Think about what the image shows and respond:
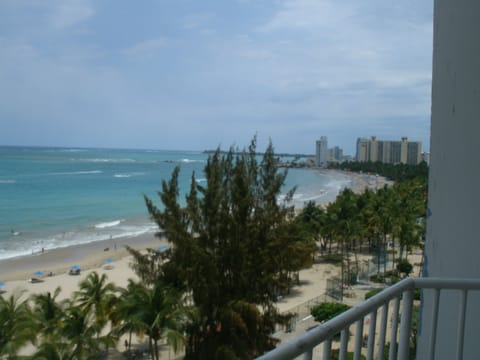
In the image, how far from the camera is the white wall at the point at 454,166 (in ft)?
7.04

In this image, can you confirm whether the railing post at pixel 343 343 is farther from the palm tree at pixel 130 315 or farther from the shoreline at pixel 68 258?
the shoreline at pixel 68 258

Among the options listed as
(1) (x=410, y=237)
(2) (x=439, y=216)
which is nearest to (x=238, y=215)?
(2) (x=439, y=216)

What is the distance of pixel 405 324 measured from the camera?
5.74ft

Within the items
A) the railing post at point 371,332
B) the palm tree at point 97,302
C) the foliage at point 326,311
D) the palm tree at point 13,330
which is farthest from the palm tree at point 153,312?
the railing post at point 371,332

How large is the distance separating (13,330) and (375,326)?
9934 mm

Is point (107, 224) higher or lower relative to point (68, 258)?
higher

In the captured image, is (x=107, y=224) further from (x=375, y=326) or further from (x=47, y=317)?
(x=375, y=326)

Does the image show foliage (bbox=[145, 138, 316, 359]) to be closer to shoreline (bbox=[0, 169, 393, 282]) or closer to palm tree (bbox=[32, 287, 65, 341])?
palm tree (bbox=[32, 287, 65, 341])

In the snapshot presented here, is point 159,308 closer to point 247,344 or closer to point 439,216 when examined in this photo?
point 247,344

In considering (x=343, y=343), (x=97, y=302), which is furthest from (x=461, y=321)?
(x=97, y=302)

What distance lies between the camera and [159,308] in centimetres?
1097

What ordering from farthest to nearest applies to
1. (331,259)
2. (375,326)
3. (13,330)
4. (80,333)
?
(331,259), (80,333), (13,330), (375,326)

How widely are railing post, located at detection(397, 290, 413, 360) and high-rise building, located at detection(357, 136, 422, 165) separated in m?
162

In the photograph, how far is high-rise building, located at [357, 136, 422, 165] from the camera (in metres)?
160
